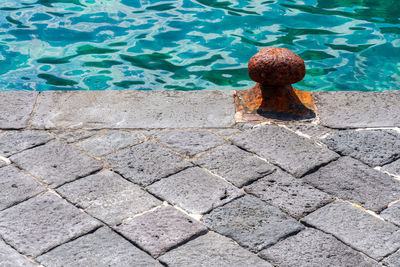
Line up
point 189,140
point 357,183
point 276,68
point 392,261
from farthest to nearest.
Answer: point 276,68
point 189,140
point 357,183
point 392,261

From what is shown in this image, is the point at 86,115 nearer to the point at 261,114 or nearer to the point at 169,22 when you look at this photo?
the point at 261,114

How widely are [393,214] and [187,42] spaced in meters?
4.43

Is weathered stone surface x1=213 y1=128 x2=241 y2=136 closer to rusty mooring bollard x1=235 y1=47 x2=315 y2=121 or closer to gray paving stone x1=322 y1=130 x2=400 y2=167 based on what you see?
rusty mooring bollard x1=235 y1=47 x2=315 y2=121

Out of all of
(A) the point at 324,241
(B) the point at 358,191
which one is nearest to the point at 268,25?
(B) the point at 358,191

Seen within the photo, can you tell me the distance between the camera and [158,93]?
4.46 metres

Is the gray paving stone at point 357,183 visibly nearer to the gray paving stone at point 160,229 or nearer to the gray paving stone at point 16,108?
the gray paving stone at point 160,229

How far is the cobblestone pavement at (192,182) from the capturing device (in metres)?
2.78

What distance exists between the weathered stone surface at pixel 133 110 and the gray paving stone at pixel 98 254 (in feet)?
4.32

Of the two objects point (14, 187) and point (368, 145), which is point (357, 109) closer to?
point (368, 145)

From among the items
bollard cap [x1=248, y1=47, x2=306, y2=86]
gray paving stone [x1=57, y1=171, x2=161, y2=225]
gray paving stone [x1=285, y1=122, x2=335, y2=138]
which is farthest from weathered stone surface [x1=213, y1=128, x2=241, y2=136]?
gray paving stone [x1=57, y1=171, x2=161, y2=225]

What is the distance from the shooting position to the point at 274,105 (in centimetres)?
424

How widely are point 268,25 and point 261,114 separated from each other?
11.3 ft

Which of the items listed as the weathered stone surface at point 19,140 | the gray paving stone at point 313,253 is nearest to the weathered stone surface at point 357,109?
the gray paving stone at point 313,253

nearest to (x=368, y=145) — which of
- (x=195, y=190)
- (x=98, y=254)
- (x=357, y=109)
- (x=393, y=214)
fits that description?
(x=357, y=109)
